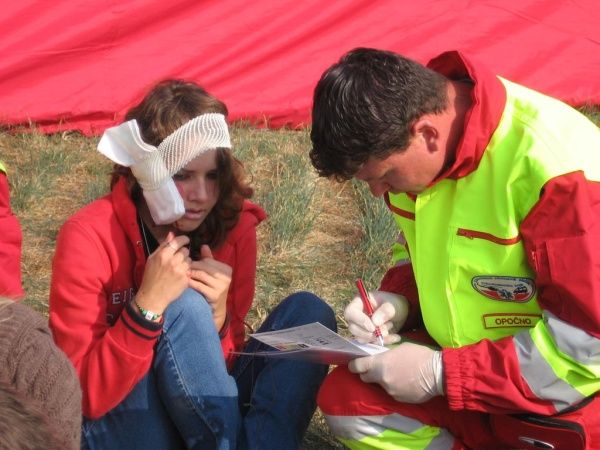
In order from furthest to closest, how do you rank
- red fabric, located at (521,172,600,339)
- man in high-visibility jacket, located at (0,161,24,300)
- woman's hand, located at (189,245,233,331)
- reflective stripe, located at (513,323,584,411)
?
man in high-visibility jacket, located at (0,161,24,300) → woman's hand, located at (189,245,233,331) → reflective stripe, located at (513,323,584,411) → red fabric, located at (521,172,600,339)

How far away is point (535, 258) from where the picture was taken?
2.26 metres

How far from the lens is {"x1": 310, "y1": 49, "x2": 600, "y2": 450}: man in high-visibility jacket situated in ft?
7.30

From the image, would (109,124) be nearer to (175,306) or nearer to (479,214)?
(175,306)

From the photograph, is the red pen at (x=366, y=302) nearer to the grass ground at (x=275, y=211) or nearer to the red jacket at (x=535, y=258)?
the red jacket at (x=535, y=258)

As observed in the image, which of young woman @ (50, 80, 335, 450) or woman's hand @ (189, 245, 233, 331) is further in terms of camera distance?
woman's hand @ (189, 245, 233, 331)

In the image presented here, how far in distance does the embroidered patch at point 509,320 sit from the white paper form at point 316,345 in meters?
0.27

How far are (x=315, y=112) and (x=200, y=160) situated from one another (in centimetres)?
45

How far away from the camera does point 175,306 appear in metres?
2.53

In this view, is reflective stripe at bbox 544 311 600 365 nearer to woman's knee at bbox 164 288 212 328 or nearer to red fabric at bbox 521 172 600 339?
red fabric at bbox 521 172 600 339

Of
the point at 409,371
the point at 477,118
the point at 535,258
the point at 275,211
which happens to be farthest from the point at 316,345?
the point at 275,211

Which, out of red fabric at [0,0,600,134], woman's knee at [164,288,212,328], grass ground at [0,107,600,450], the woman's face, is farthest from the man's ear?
red fabric at [0,0,600,134]

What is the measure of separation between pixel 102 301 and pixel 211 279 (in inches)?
11.6

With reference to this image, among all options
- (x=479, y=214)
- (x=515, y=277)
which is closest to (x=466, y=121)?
(x=479, y=214)

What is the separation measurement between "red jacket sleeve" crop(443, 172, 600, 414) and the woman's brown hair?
78 cm
